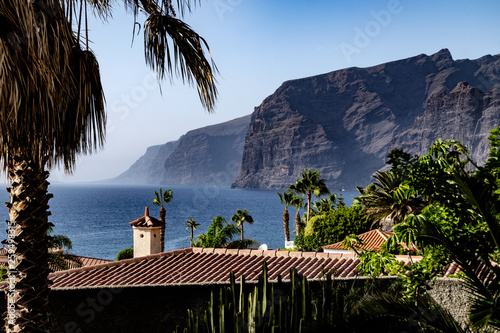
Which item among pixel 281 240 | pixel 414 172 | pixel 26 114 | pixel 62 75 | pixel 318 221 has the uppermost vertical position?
pixel 62 75

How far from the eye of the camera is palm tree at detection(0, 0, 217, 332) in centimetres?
636

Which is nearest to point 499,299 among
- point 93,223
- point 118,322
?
point 118,322

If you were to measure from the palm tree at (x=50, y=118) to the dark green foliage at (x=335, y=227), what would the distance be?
3892cm

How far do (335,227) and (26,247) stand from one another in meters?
41.3

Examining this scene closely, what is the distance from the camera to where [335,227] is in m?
46.4

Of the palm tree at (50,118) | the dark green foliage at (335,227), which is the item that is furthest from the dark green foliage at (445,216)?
the dark green foliage at (335,227)

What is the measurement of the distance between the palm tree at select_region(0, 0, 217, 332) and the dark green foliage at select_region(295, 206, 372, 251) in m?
38.9

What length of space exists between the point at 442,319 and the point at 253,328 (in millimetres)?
2368

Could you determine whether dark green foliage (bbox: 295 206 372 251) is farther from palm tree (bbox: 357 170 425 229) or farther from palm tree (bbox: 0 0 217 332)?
palm tree (bbox: 0 0 217 332)

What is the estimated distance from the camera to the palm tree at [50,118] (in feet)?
20.9

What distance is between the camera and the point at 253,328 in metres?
5.90

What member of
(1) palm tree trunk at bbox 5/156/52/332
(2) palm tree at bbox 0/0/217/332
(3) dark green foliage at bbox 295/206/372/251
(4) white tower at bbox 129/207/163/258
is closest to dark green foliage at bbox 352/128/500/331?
(2) palm tree at bbox 0/0/217/332

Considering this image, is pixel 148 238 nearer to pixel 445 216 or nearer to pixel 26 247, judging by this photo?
pixel 26 247

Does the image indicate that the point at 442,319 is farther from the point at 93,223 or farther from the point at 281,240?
the point at 93,223
